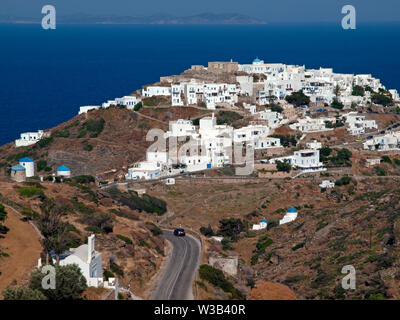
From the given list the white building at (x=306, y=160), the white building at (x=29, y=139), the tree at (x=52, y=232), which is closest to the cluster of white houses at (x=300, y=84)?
the white building at (x=306, y=160)

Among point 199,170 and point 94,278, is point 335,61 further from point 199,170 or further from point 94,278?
point 94,278

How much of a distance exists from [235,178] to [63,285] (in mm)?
40783

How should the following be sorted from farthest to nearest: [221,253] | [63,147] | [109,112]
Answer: [109,112] → [63,147] → [221,253]

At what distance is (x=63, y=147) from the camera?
250 ft

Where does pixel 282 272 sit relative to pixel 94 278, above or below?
below

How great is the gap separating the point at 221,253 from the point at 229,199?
63.2 feet

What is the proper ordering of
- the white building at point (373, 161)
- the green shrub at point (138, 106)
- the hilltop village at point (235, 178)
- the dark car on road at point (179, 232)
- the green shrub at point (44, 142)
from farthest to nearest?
1. the green shrub at point (138, 106)
2. the green shrub at point (44, 142)
3. the white building at point (373, 161)
4. the dark car on road at point (179, 232)
5. the hilltop village at point (235, 178)

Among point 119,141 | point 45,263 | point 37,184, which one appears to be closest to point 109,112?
point 119,141

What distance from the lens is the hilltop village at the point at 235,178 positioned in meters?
39.4

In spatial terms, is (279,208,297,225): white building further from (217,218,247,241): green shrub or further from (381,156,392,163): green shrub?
(381,156,392,163): green shrub

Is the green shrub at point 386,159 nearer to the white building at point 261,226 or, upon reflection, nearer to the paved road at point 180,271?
the white building at point 261,226

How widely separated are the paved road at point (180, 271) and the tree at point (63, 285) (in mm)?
5262

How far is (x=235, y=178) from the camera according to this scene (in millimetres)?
67938

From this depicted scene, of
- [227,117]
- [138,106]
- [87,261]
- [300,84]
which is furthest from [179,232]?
[300,84]
